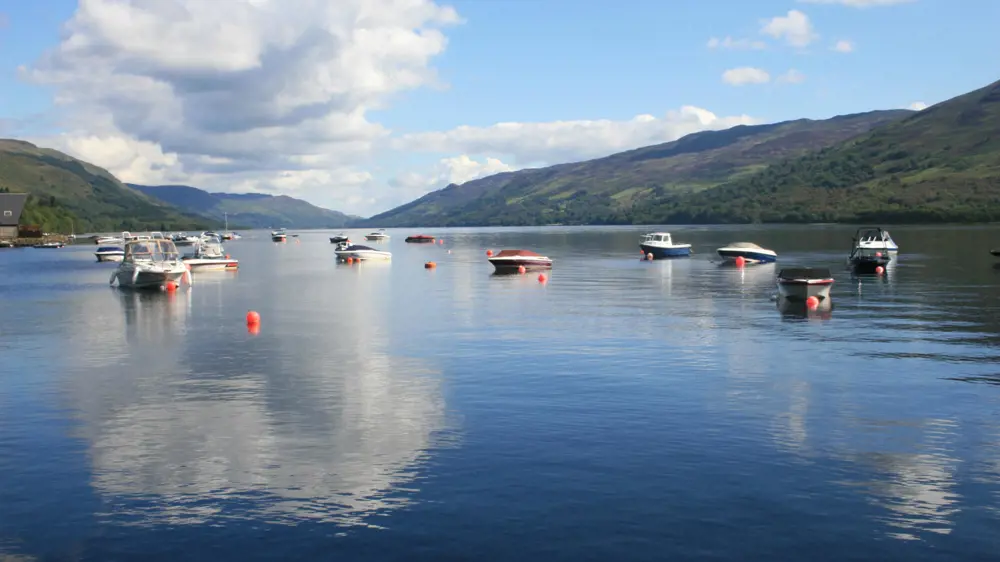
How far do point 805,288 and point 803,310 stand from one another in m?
3.32

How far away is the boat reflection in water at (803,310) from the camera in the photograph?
186 ft

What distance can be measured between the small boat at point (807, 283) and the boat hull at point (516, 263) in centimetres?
4552

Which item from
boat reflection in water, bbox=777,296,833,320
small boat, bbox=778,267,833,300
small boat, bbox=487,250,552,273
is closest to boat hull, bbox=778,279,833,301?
small boat, bbox=778,267,833,300

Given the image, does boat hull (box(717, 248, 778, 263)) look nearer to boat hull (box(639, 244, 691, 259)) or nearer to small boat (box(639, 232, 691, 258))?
small boat (box(639, 232, 691, 258))

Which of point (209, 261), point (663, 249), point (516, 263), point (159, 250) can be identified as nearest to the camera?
point (159, 250)

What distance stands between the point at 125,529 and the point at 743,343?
33474 millimetres

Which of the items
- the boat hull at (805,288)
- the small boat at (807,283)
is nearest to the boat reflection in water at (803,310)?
the boat hull at (805,288)

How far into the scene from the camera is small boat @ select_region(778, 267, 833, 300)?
6288cm

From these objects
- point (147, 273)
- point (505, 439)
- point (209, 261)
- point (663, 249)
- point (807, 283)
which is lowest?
point (505, 439)

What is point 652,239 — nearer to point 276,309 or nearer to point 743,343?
point 276,309

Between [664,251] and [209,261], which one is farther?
[664,251]

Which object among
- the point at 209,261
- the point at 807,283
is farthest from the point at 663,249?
the point at 807,283

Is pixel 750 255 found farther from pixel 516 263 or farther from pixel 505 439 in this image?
pixel 505 439

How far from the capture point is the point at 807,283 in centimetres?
6269
